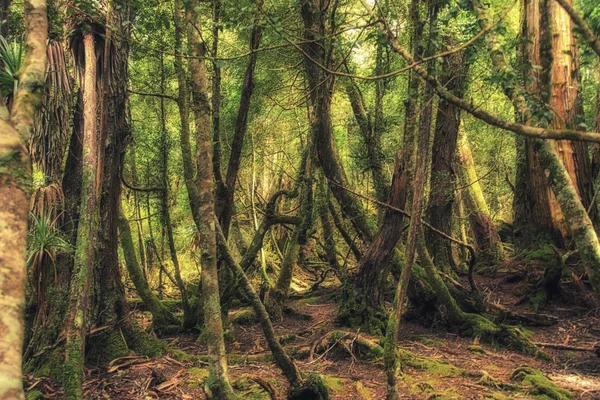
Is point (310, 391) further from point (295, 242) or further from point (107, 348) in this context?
point (295, 242)

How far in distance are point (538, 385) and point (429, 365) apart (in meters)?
1.31

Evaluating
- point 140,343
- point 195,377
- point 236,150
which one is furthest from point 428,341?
point 236,150

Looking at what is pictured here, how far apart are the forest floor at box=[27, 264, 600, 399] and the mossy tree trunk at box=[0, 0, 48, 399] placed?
338 cm

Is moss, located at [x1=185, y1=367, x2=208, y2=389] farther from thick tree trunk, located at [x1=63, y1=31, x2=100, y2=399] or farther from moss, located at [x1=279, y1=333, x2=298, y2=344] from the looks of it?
moss, located at [x1=279, y1=333, x2=298, y2=344]

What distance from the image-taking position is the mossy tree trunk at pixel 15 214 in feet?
6.12

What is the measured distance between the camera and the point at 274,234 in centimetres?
1505

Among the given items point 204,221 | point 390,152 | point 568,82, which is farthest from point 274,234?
point 204,221

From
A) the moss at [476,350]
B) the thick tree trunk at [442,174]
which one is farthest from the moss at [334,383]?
the thick tree trunk at [442,174]

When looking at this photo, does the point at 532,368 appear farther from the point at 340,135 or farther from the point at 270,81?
the point at 340,135

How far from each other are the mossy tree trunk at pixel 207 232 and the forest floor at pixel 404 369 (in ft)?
3.05

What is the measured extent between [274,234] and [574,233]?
467 inches

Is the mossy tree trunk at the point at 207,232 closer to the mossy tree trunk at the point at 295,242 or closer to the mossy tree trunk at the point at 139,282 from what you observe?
the mossy tree trunk at the point at 295,242

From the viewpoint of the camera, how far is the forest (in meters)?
3.69

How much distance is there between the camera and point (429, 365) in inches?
239
